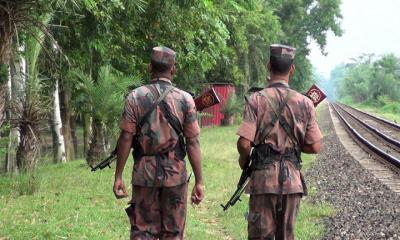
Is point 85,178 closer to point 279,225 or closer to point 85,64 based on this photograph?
point 85,64

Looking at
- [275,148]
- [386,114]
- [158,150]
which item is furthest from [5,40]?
[386,114]

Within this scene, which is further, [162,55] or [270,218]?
[162,55]

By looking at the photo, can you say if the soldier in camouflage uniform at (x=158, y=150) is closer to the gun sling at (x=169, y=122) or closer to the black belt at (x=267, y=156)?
the gun sling at (x=169, y=122)

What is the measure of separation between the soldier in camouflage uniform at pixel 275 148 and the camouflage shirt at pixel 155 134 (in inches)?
24.0

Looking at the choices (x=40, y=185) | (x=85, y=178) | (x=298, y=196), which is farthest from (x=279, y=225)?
(x=85, y=178)

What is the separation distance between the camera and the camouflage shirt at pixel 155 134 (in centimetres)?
465

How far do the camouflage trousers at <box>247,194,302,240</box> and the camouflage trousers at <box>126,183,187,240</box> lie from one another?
2.21ft

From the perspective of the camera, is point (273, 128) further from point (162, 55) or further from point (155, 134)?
point (162, 55)

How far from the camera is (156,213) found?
4.73 meters

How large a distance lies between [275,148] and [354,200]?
19.3ft

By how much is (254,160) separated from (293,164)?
306mm

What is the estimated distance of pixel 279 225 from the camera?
4410 millimetres

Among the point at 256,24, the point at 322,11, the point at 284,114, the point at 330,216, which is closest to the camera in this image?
the point at 284,114

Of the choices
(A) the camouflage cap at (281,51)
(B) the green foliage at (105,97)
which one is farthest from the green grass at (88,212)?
(A) the camouflage cap at (281,51)
